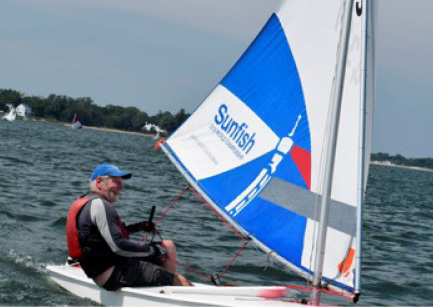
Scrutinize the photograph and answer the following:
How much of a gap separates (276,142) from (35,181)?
11.3m

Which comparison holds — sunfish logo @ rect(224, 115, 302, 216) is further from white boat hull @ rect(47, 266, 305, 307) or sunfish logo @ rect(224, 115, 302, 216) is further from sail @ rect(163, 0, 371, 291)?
white boat hull @ rect(47, 266, 305, 307)

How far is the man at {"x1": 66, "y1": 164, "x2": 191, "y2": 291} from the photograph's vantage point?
5.63 meters

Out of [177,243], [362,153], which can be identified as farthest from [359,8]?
[177,243]

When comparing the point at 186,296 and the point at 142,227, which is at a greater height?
the point at 142,227

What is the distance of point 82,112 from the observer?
103 meters

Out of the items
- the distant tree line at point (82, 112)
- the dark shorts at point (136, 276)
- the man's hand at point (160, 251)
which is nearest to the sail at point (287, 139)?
the man's hand at point (160, 251)

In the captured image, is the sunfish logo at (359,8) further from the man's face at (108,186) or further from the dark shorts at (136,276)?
the dark shorts at (136,276)

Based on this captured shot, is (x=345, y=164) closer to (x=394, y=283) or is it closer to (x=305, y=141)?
(x=305, y=141)

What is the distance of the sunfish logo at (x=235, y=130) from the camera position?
21.8 feet

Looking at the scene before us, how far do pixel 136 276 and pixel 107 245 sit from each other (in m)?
0.41

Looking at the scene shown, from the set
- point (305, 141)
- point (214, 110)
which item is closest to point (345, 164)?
point (305, 141)

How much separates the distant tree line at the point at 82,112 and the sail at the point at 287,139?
9053cm

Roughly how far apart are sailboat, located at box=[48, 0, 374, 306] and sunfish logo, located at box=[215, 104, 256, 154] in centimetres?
1

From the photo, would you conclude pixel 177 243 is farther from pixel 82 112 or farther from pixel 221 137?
pixel 82 112
